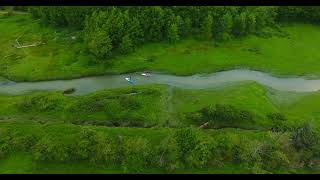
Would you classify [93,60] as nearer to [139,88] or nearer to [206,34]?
[139,88]

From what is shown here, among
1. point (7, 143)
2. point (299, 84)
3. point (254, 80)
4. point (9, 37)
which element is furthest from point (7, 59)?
point (299, 84)

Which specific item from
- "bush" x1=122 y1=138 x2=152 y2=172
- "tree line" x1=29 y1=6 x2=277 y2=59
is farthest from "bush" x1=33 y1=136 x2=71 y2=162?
"tree line" x1=29 y1=6 x2=277 y2=59

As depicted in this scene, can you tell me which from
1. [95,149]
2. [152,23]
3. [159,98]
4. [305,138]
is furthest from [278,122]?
[152,23]

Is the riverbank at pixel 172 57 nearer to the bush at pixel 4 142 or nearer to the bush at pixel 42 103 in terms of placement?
the bush at pixel 42 103

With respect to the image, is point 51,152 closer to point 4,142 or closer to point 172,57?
point 4,142

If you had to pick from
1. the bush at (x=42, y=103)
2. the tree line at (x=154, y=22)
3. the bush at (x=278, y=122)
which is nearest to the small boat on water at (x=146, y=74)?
the tree line at (x=154, y=22)

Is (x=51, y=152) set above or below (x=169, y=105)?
below
